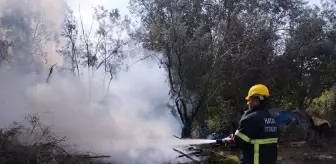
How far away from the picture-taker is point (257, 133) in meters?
4.21

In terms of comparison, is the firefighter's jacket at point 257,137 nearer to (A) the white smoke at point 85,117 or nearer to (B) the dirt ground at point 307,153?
(A) the white smoke at point 85,117

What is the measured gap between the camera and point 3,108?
25.2 ft

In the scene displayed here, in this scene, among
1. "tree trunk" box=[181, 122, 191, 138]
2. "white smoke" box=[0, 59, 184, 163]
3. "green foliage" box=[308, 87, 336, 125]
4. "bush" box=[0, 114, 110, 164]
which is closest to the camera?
"bush" box=[0, 114, 110, 164]

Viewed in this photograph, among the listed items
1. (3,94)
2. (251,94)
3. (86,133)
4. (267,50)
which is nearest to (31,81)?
(3,94)

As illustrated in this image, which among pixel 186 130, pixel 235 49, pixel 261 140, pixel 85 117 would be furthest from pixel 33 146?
pixel 235 49

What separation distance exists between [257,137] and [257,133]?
0.05m

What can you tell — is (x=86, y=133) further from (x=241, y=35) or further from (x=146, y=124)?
(x=241, y=35)

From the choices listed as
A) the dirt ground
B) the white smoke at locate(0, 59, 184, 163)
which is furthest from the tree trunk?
the dirt ground

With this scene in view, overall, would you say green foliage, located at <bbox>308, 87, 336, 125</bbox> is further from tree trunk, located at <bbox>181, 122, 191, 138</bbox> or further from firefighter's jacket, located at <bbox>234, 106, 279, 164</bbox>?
firefighter's jacket, located at <bbox>234, 106, 279, 164</bbox>

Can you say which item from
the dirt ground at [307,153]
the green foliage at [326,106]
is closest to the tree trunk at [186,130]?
the dirt ground at [307,153]

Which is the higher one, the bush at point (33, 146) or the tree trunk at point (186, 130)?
the tree trunk at point (186, 130)

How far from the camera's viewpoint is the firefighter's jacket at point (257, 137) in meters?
4.19

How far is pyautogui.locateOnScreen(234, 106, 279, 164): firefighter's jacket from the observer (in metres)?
4.19

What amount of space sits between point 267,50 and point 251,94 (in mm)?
9901
